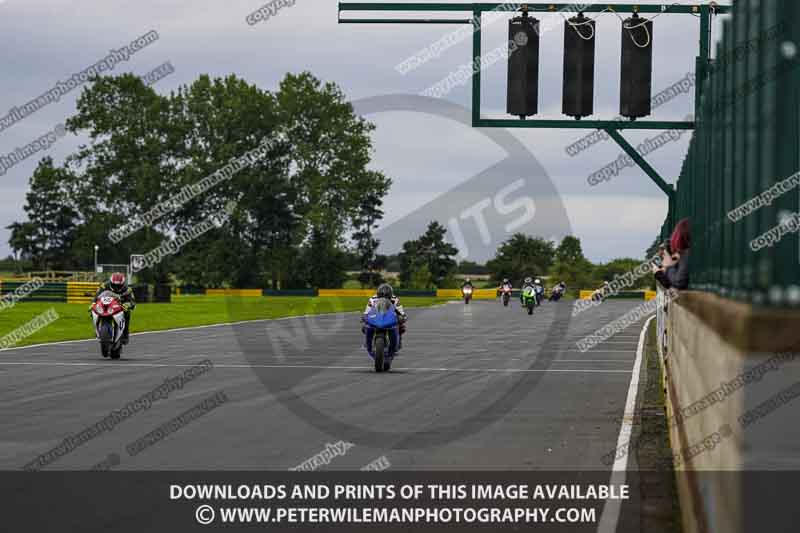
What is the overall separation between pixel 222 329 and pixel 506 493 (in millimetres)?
25804

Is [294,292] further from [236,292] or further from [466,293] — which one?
[466,293]

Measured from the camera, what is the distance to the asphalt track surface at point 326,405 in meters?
9.48

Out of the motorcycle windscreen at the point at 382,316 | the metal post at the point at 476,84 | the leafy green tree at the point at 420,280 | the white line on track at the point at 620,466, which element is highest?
the metal post at the point at 476,84

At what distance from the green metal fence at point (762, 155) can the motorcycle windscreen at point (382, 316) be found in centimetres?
1127

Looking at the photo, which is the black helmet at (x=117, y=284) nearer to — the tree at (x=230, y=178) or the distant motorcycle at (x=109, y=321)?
the distant motorcycle at (x=109, y=321)

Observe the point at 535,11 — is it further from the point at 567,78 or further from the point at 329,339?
the point at 329,339

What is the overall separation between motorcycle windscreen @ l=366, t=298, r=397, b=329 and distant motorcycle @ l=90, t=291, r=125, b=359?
4960 millimetres

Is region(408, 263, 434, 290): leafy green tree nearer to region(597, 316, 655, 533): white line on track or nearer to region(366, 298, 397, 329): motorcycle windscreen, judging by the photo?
region(366, 298, 397, 329): motorcycle windscreen

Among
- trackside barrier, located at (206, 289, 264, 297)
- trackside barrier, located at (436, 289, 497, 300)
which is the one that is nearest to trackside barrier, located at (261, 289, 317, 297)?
trackside barrier, located at (206, 289, 264, 297)

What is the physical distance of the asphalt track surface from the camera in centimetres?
948

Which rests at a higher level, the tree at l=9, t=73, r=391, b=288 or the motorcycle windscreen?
the tree at l=9, t=73, r=391, b=288

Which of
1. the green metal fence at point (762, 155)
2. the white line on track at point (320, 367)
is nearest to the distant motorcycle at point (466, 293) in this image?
the white line on track at point (320, 367)

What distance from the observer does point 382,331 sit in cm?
1828

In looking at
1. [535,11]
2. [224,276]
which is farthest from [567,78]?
[224,276]
